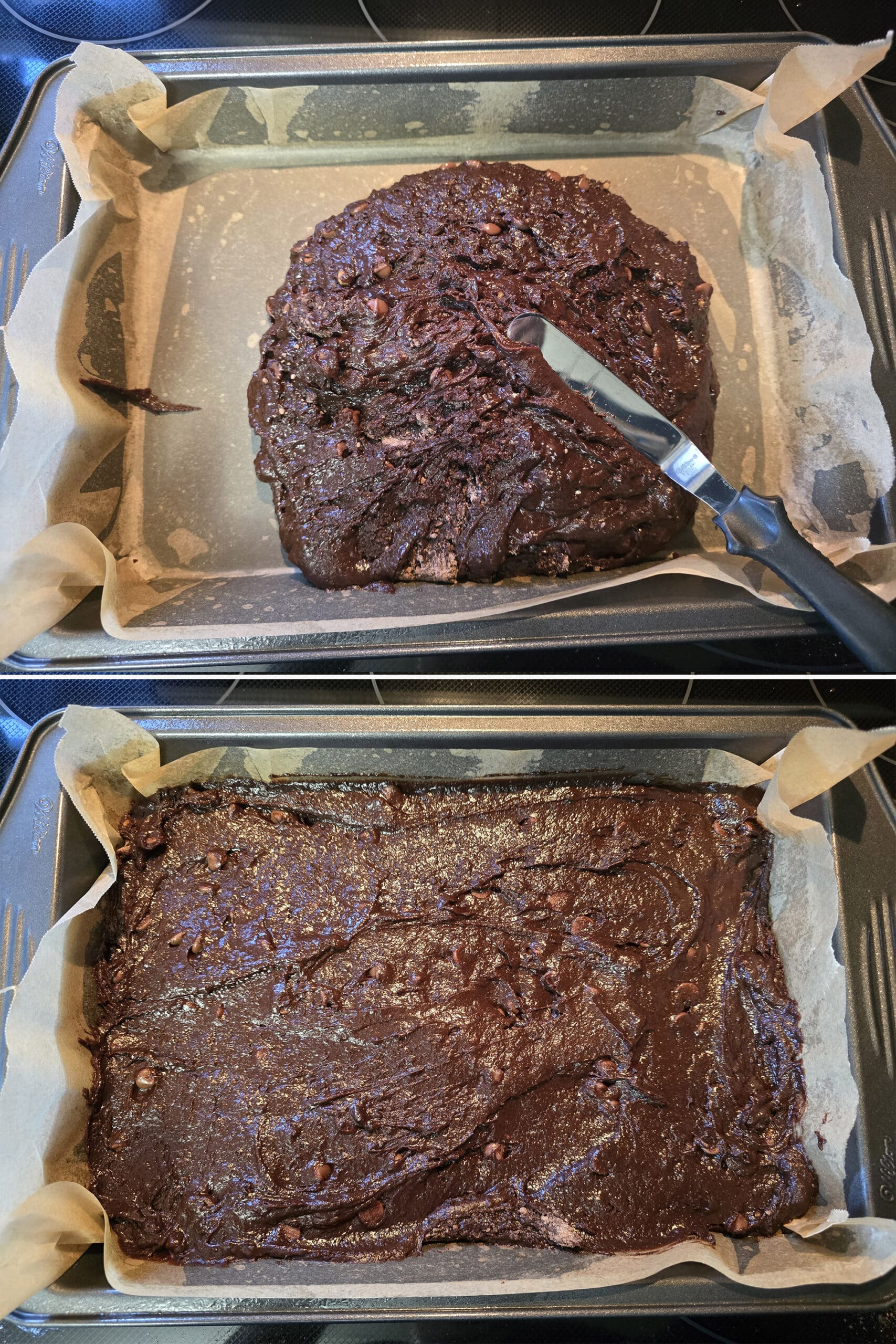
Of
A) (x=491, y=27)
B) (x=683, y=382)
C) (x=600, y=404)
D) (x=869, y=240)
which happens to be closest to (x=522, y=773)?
(x=600, y=404)

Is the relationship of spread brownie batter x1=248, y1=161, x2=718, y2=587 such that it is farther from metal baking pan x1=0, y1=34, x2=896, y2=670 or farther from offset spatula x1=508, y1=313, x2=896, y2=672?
metal baking pan x1=0, y1=34, x2=896, y2=670

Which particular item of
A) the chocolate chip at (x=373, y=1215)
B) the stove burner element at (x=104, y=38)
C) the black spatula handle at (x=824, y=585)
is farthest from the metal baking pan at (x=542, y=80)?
the chocolate chip at (x=373, y=1215)

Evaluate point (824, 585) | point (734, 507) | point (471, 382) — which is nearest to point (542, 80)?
point (471, 382)

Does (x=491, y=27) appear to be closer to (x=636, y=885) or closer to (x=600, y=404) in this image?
(x=600, y=404)

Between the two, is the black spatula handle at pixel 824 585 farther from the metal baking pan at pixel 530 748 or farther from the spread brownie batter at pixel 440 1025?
the spread brownie batter at pixel 440 1025

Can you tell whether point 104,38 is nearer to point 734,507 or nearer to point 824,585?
point 734,507

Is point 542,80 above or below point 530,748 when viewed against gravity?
above
